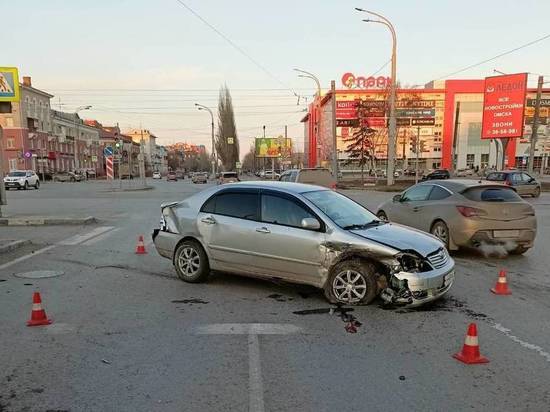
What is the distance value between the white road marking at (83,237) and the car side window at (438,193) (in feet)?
26.7

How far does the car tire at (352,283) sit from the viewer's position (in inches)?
227

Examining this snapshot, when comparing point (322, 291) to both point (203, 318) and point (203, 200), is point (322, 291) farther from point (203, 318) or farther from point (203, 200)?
point (203, 200)

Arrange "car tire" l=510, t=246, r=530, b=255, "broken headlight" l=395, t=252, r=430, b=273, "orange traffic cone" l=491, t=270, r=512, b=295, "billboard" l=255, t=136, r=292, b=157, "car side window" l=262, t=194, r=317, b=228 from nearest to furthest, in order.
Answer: "broken headlight" l=395, t=252, r=430, b=273 < "car side window" l=262, t=194, r=317, b=228 < "orange traffic cone" l=491, t=270, r=512, b=295 < "car tire" l=510, t=246, r=530, b=255 < "billboard" l=255, t=136, r=292, b=157

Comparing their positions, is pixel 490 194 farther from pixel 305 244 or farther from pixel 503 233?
pixel 305 244

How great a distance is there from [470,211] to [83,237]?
9.13 m

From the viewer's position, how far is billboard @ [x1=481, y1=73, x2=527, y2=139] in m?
35.3

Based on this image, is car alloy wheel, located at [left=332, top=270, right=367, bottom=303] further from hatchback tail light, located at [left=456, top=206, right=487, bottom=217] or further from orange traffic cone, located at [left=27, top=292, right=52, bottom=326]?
hatchback tail light, located at [left=456, top=206, right=487, bottom=217]

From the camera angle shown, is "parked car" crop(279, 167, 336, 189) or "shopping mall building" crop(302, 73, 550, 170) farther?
"shopping mall building" crop(302, 73, 550, 170)

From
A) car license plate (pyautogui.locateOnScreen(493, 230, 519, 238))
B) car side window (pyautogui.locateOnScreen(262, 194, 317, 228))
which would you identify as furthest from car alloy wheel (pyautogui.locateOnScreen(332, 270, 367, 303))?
car license plate (pyautogui.locateOnScreen(493, 230, 519, 238))

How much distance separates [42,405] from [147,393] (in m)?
0.75

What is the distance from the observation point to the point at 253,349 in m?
4.58

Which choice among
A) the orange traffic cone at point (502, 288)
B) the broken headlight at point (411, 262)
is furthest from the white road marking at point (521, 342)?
the orange traffic cone at point (502, 288)

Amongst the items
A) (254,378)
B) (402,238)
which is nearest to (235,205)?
(402,238)

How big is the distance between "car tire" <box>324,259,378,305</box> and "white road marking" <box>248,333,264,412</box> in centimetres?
139
